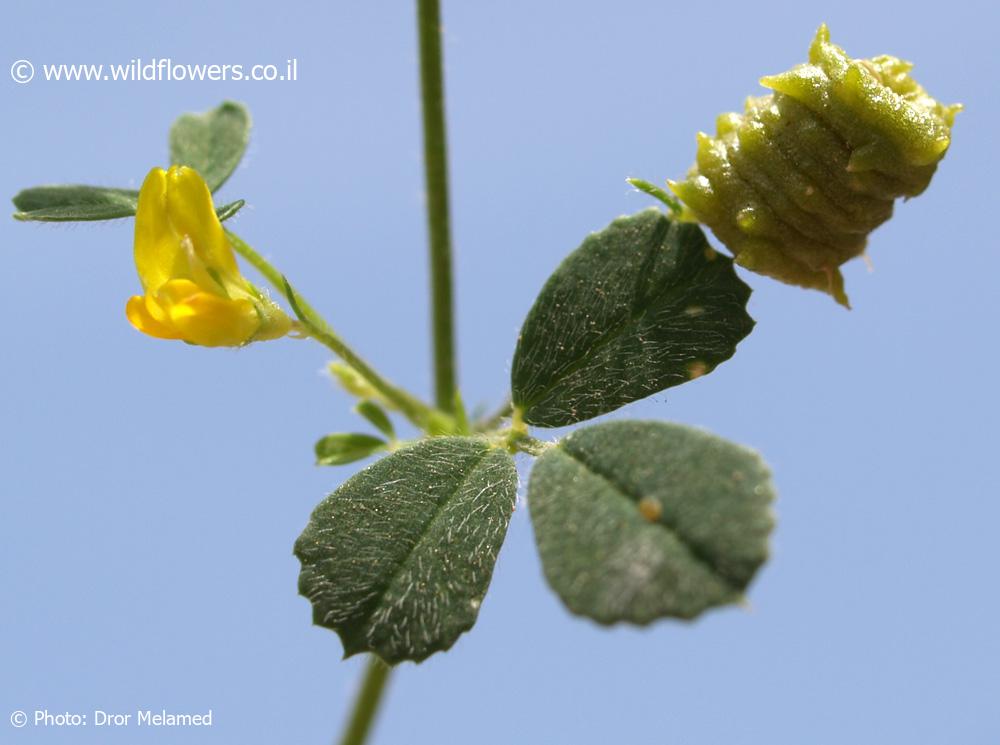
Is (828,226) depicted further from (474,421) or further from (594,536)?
(474,421)

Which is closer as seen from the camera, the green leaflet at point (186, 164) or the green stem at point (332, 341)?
the green stem at point (332, 341)

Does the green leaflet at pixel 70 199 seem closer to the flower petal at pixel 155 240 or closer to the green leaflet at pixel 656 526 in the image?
the flower petal at pixel 155 240

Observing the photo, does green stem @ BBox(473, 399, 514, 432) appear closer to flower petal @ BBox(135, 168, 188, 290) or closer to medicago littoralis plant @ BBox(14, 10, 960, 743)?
medicago littoralis plant @ BBox(14, 10, 960, 743)

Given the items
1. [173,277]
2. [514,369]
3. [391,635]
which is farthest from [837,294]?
[173,277]

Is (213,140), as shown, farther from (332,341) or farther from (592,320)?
(592,320)

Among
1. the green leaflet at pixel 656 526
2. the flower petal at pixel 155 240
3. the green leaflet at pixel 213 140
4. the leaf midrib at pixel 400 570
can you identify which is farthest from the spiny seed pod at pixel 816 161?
the green leaflet at pixel 213 140
